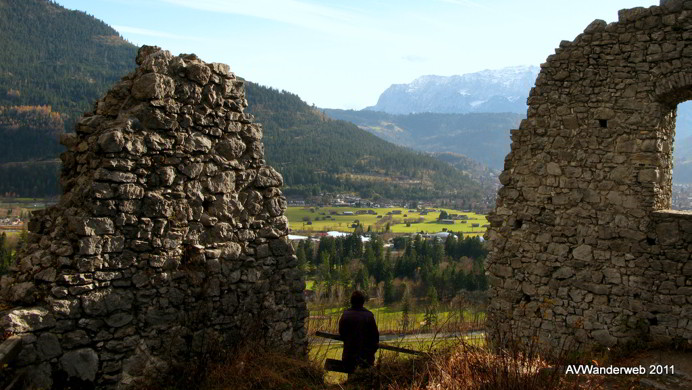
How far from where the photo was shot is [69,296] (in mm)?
5094

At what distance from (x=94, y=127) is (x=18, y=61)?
180 meters

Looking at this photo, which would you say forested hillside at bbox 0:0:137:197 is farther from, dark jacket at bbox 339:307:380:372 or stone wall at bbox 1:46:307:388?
dark jacket at bbox 339:307:380:372

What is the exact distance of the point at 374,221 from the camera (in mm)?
105375

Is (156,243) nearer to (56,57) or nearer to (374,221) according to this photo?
(374,221)

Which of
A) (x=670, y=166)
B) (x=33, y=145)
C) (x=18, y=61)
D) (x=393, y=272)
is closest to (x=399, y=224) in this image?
(x=393, y=272)

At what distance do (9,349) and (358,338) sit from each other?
3.44 m

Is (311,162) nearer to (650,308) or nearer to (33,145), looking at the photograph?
(33,145)

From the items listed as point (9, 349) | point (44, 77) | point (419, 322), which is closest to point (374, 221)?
point (419, 322)

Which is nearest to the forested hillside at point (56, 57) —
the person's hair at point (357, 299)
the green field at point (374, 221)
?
the green field at point (374, 221)

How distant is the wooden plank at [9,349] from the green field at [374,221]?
80855 mm

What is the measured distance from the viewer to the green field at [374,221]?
92012mm

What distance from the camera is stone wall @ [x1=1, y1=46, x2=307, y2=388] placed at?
5.15 metres

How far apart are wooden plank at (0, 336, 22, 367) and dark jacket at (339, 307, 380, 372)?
3241 mm

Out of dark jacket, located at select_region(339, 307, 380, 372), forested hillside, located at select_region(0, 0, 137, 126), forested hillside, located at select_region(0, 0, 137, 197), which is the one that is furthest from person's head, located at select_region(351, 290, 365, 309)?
forested hillside, located at select_region(0, 0, 137, 126)
